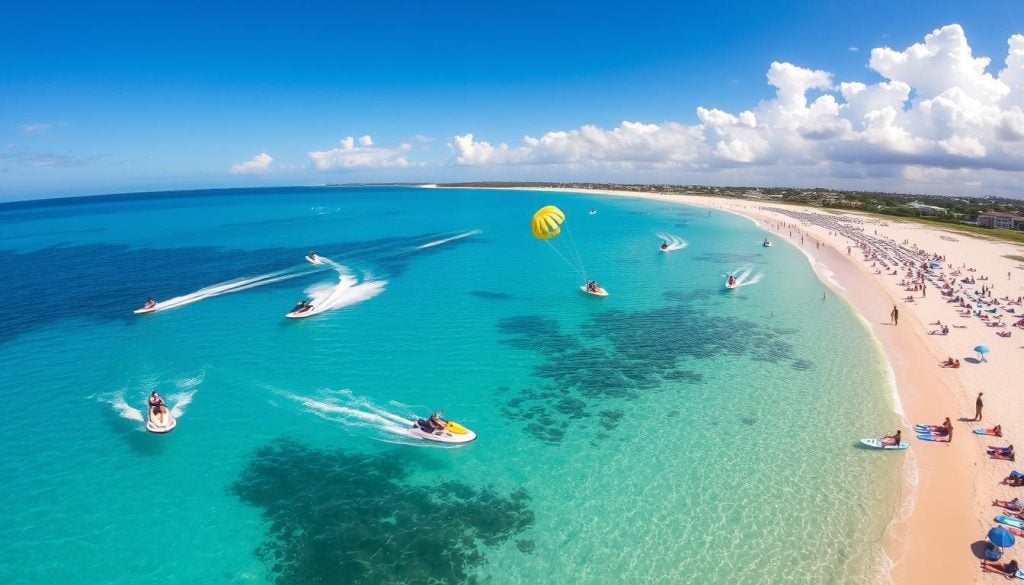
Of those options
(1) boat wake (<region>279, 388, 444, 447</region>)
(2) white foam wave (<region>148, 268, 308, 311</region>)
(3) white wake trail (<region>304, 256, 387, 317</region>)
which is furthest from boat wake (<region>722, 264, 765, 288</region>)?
(2) white foam wave (<region>148, 268, 308, 311</region>)

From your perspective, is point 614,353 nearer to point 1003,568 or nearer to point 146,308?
point 1003,568

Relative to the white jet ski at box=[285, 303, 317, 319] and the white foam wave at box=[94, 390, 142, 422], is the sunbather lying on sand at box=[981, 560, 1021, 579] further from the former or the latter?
the white jet ski at box=[285, 303, 317, 319]

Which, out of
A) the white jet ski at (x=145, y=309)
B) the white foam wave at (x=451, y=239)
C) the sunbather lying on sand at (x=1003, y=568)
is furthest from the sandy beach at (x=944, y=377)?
the white foam wave at (x=451, y=239)

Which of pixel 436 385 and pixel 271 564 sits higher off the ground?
pixel 436 385

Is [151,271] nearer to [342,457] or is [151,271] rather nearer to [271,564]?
[342,457]

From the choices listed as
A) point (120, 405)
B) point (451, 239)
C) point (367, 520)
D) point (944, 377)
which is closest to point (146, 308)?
point (120, 405)

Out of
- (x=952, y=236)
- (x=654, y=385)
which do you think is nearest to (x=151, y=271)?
(x=654, y=385)
